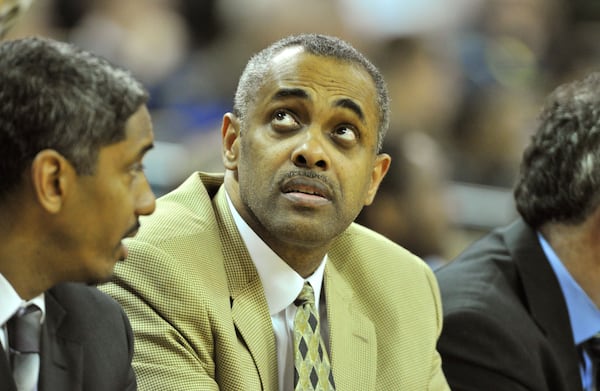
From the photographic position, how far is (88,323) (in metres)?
2.13

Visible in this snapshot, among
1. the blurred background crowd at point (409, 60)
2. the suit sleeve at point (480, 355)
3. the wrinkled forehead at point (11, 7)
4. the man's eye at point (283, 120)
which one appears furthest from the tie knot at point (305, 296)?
the blurred background crowd at point (409, 60)

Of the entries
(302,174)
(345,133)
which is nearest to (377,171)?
(345,133)

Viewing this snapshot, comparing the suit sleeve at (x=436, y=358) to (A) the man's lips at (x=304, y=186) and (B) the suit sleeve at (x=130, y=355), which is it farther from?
(B) the suit sleeve at (x=130, y=355)

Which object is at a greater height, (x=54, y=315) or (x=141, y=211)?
(x=141, y=211)

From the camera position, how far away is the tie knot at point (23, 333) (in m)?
1.97

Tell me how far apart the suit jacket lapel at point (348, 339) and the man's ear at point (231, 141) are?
356 mm

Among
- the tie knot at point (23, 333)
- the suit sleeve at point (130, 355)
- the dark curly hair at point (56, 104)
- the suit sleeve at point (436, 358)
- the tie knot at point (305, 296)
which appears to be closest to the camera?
the dark curly hair at point (56, 104)

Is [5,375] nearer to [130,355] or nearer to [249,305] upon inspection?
[130,355]

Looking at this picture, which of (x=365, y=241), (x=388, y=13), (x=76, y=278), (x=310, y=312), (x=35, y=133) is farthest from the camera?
(x=388, y=13)

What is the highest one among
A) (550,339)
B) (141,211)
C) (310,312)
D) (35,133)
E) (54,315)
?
(35,133)

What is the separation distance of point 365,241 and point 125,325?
2.68 ft

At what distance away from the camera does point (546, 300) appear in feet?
9.90

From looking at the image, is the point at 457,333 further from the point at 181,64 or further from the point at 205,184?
the point at 181,64

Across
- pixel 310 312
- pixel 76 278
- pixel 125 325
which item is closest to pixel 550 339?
pixel 310 312
